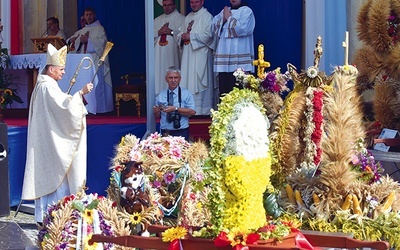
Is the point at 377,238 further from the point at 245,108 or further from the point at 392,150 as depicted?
the point at 392,150

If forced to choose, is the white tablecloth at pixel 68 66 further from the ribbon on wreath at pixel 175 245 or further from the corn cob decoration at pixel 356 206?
the ribbon on wreath at pixel 175 245

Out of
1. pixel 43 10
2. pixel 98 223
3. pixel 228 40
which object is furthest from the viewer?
pixel 43 10

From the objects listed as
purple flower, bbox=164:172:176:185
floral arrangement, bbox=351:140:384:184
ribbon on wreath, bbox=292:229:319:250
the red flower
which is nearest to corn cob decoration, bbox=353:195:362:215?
floral arrangement, bbox=351:140:384:184

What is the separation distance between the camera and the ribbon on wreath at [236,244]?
12.6 feet

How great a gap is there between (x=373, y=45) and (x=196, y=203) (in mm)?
3421

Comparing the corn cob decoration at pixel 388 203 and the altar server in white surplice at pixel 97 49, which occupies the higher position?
the altar server in white surplice at pixel 97 49

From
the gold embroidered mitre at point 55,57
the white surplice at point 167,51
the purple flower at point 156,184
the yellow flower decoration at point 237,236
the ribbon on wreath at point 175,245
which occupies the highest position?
the white surplice at point 167,51

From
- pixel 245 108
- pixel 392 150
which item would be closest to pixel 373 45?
pixel 392 150

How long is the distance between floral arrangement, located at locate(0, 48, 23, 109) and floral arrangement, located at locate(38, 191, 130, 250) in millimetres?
6274

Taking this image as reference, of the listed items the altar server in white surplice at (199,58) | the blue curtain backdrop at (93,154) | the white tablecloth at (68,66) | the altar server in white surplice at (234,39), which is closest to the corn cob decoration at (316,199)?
the blue curtain backdrop at (93,154)

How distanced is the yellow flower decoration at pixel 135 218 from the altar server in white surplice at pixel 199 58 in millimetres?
5838

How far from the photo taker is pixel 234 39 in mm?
10852

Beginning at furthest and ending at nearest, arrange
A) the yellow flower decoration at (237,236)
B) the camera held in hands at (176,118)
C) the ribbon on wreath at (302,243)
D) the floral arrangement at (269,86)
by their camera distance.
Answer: the camera held in hands at (176,118) → the floral arrangement at (269,86) → the ribbon on wreath at (302,243) → the yellow flower decoration at (237,236)

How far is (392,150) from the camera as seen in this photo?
8406 millimetres
